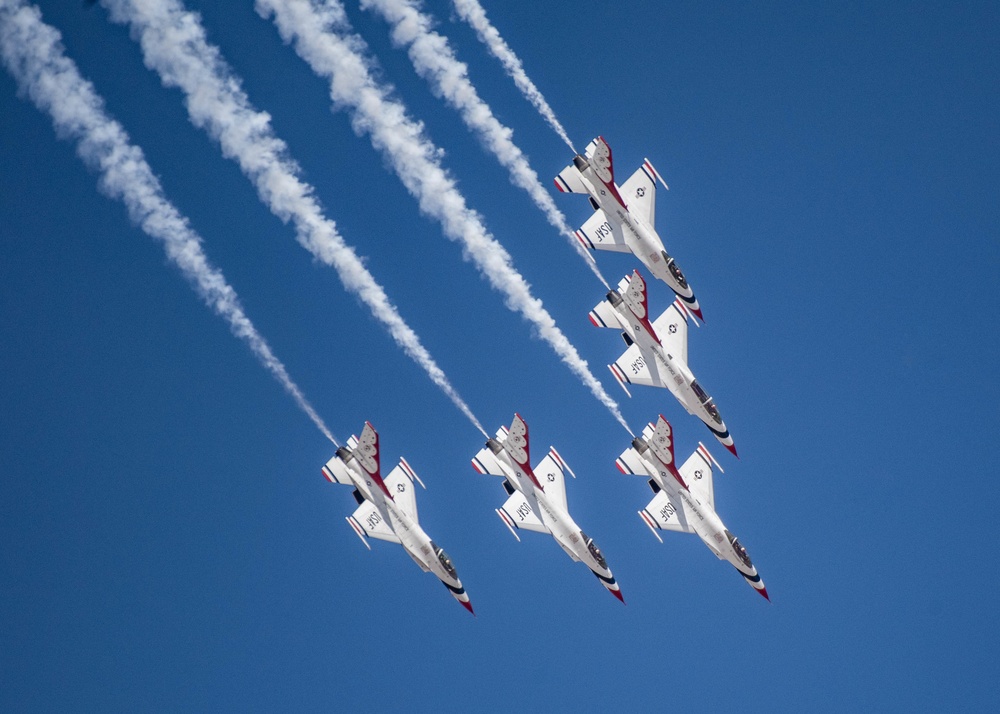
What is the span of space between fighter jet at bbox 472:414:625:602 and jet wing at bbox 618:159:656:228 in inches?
306

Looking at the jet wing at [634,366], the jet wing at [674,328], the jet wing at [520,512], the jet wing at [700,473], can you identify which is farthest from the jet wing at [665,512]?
the jet wing at [674,328]

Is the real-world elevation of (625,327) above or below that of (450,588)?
above

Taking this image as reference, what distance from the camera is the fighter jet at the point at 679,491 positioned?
6869 centimetres

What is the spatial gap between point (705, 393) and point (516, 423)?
7085 millimetres

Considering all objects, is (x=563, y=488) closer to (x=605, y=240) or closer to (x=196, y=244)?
(x=605, y=240)

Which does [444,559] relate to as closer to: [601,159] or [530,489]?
[530,489]

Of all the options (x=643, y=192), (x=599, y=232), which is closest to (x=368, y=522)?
(x=599, y=232)

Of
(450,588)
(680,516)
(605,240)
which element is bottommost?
(450,588)

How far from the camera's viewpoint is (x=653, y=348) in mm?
69125

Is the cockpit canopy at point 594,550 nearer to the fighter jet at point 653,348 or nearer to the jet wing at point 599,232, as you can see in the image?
the fighter jet at point 653,348

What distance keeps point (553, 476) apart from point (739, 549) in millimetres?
7003

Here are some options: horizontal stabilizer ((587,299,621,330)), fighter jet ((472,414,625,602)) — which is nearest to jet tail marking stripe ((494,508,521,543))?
fighter jet ((472,414,625,602))

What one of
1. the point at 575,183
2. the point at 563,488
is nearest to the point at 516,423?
the point at 563,488

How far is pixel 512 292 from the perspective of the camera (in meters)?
67.1
